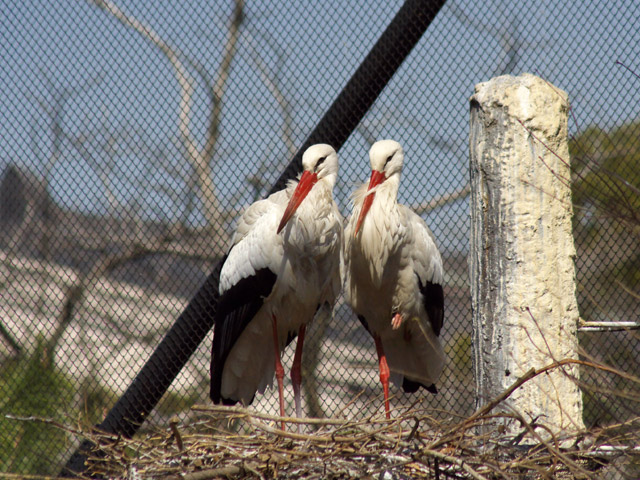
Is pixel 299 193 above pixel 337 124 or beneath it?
beneath

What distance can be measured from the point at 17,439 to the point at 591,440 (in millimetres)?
2004

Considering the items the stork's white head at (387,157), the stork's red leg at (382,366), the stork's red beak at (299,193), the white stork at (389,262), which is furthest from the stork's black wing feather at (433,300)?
the stork's red beak at (299,193)

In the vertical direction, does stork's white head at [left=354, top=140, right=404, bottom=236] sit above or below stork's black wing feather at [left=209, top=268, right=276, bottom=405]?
above

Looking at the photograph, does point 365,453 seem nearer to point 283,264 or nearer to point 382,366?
point 283,264

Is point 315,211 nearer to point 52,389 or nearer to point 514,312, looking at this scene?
point 514,312

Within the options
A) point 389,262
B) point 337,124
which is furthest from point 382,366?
point 337,124

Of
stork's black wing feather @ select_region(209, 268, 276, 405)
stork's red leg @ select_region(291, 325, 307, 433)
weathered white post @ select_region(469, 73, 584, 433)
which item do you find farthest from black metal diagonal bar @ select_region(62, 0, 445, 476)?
weathered white post @ select_region(469, 73, 584, 433)

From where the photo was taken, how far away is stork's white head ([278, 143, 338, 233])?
2.46 meters

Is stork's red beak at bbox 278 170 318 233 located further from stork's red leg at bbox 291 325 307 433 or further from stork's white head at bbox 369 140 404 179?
stork's red leg at bbox 291 325 307 433

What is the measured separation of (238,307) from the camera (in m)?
2.63

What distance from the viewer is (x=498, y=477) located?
1844 mm

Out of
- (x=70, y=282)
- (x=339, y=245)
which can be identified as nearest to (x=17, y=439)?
(x=70, y=282)

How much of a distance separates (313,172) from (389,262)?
0.35 m

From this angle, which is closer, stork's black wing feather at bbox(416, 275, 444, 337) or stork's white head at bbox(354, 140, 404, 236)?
stork's white head at bbox(354, 140, 404, 236)
